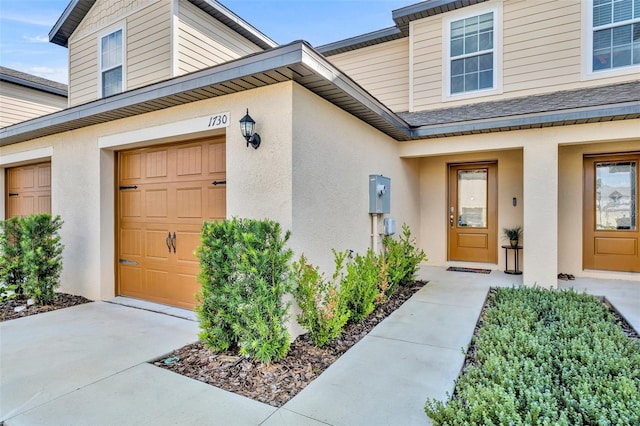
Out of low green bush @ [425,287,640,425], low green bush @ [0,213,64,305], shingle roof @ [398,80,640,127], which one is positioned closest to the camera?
low green bush @ [425,287,640,425]

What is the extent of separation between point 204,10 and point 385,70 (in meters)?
4.60

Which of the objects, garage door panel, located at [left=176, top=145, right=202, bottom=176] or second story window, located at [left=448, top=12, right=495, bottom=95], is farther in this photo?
second story window, located at [left=448, top=12, right=495, bottom=95]

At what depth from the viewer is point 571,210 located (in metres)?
6.88

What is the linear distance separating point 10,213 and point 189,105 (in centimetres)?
634

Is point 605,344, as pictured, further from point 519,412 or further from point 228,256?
point 228,256

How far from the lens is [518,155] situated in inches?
288

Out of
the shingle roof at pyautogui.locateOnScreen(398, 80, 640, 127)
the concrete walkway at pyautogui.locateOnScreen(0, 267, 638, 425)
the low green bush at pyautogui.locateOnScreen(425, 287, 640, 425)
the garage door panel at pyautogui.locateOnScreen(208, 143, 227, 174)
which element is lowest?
the concrete walkway at pyautogui.locateOnScreen(0, 267, 638, 425)

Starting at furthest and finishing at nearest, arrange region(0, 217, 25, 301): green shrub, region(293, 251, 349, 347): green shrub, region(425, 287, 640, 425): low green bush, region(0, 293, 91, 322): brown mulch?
region(0, 217, 25, 301): green shrub, region(0, 293, 91, 322): brown mulch, region(293, 251, 349, 347): green shrub, region(425, 287, 640, 425): low green bush

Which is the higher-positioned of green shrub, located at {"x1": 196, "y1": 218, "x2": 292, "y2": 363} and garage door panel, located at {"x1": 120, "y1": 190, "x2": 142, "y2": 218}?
garage door panel, located at {"x1": 120, "y1": 190, "x2": 142, "y2": 218}

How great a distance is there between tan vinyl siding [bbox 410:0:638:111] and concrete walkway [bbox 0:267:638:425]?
17.0 feet

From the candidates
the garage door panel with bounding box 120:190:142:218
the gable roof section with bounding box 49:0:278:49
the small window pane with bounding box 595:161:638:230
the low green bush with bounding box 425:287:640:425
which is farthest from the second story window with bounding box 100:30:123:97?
the small window pane with bounding box 595:161:638:230

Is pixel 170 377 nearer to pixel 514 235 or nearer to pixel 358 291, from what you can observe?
pixel 358 291

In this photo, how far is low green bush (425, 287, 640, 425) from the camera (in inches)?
81.6

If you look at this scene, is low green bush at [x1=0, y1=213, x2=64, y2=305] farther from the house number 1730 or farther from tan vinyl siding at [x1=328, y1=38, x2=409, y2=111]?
tan vinyl siding at [x1=328, y1=38, x2=409, y2=111]
